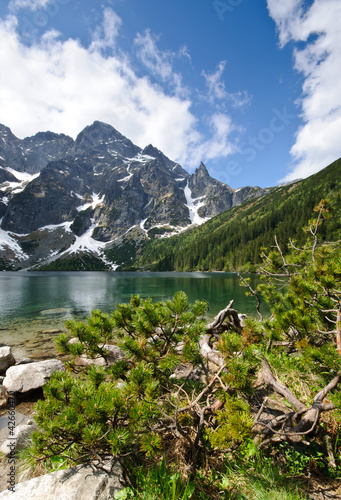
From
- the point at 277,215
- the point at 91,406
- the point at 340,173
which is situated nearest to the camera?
the point at 91,406

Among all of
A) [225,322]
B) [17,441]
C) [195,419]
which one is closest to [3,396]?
[17,441]

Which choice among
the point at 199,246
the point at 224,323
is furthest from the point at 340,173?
the point at 224,323

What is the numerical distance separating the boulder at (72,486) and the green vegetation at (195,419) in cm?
10

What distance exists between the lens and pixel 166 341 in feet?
14.0

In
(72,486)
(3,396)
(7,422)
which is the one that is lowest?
(7,422)

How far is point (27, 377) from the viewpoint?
732cm

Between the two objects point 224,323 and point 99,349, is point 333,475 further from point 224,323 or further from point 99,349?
point 224,323

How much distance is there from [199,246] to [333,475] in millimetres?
174210

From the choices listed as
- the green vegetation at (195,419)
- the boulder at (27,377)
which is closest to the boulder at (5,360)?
the boulder at (27,377)

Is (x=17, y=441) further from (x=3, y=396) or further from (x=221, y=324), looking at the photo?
(x=221, y=324)

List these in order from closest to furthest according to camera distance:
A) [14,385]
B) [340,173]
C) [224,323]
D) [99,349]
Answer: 1. [99,349]
2. [14,385]
3. [224,323]
4. [340,173]

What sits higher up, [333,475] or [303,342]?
[303,342]

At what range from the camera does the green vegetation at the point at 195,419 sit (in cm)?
224

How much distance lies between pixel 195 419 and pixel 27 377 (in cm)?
704
